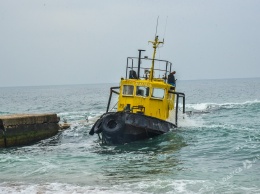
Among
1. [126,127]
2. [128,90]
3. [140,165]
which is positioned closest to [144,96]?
[128,90]

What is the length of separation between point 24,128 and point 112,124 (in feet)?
13.1

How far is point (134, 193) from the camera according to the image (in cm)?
977

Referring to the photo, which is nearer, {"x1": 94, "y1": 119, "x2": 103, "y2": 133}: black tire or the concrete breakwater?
the concrete breakwater

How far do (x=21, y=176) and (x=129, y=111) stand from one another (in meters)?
6.74

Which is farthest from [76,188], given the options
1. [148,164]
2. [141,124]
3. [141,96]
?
[141,96]

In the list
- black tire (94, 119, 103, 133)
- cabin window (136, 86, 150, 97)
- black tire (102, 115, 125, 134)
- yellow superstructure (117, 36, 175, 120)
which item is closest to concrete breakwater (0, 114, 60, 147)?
black tire (94, 119, 103, 133)

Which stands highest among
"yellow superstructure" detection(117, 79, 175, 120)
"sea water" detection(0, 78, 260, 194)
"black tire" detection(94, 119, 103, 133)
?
"yellow superstructure" detection(117, 79, 175, 120)

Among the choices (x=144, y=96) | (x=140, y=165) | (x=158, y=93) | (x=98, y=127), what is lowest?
(x=140, y=165)

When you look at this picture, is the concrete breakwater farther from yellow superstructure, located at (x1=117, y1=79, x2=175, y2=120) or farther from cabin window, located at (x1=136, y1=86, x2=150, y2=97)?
cabin window, located at (x1=136, y1=86, x2=150, y2=97)

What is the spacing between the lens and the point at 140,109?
18.1 meters

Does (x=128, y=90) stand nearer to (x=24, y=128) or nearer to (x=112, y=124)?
(x=112, y=124)

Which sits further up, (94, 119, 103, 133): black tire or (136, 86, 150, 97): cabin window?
(136, 86, 150, 97): cabin window

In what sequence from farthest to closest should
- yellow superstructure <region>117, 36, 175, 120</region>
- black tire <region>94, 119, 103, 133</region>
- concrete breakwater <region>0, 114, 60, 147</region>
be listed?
yellow superstructure <region>117, 36, 175, 120</region> < black tire <region>94, 119, 103, 133</region> < concrete breakwater <region>0, 114, 60, 147</region>

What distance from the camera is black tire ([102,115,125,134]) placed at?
1719 cm
